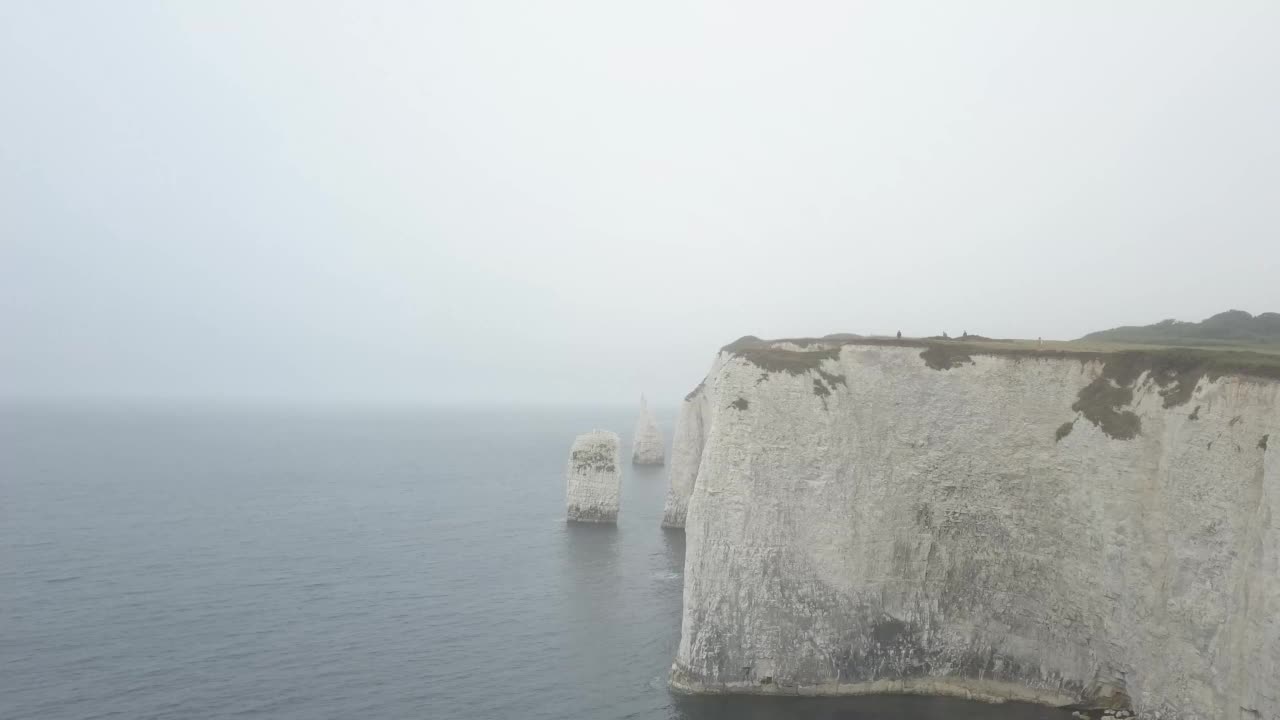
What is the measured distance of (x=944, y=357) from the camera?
32.4 metres

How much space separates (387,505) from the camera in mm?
75875

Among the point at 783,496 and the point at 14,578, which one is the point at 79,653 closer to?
the point at 14,578

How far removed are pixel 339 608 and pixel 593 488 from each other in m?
29.0

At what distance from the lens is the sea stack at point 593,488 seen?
6588cm

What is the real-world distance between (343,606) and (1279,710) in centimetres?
4361

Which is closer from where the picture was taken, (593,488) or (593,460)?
(593,460)

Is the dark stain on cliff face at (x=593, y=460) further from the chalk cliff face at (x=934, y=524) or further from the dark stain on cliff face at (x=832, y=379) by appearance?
the dark stain on cliff face at (x=832, y=379)

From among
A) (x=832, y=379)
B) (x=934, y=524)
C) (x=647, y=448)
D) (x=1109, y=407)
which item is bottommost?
(x=647, y=448)

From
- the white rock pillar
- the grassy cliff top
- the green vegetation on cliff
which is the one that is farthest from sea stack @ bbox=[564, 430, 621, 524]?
the green vegetation on cliff

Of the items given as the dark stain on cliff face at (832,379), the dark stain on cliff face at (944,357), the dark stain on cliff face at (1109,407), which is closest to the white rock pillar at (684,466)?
the dark stain on cliff face at (832,379)

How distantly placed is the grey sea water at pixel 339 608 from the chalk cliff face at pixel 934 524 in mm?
1969

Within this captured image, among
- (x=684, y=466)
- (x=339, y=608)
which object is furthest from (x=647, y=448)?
(x=339, y=608)

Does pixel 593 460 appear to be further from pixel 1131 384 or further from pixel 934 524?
pixel 1131 384

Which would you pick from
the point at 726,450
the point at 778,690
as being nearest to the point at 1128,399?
the point at 726,450
